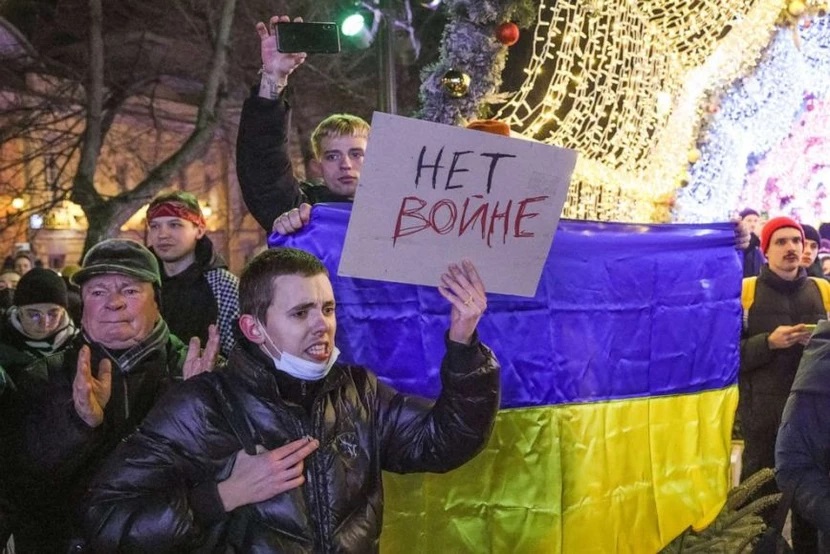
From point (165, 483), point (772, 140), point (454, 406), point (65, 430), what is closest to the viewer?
point (165, 483)

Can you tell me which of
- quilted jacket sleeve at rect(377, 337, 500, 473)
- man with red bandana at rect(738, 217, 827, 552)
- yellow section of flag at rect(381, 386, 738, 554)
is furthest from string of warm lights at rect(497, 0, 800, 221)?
quilted jacket sleeve at rect(377, 337, 500, 473)

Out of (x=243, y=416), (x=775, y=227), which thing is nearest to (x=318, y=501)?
(x=243, y=416)

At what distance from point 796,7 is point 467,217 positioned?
16.6 feet

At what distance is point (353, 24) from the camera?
22.8 ft

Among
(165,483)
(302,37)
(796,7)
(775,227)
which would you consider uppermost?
(796,7)

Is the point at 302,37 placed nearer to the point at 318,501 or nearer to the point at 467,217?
the point at 467,217

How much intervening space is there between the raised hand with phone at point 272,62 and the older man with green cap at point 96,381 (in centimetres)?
73

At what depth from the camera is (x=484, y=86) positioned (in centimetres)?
393

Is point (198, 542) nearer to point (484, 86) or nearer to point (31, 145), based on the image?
point (484, 86)

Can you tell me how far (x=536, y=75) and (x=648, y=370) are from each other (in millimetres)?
1945

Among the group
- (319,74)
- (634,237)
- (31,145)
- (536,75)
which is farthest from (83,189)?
(634,237)

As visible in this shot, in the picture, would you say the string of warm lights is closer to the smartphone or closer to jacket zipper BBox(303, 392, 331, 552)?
the smartphone

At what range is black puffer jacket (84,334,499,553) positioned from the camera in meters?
2.04

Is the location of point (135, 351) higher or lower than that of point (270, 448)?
higher
